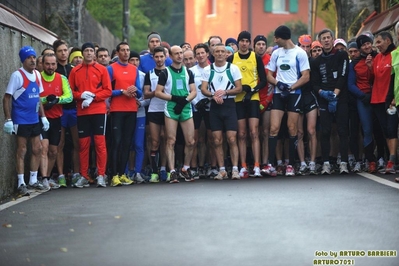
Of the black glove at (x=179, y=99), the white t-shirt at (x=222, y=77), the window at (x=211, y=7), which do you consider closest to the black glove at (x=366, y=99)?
the white t-shirt at (x=222, y=77)

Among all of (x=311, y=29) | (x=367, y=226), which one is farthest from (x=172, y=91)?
(x=311, y=29)

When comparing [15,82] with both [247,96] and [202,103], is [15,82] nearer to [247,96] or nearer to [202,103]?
[202,103]

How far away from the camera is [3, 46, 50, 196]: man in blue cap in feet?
42.5

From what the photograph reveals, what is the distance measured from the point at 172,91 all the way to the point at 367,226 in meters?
6.34

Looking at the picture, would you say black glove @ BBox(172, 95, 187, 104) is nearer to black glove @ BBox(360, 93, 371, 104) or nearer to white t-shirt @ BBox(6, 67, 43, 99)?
white t-shirt @ BBox(6, 67, 43, 99)

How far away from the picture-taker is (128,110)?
14.5m

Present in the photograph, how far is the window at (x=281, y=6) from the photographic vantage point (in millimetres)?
62719

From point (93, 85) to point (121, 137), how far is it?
0.91 metres

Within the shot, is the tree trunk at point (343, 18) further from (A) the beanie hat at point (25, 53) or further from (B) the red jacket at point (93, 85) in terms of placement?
(A) the beanie hat at point (25, 53)

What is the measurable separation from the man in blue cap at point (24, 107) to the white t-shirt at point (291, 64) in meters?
3.63

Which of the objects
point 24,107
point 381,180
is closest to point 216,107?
point 381,180

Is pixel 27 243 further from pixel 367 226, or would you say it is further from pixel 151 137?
pixel 151 137

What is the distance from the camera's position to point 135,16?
6203cm

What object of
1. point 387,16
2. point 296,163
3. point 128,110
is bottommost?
point 296,163
